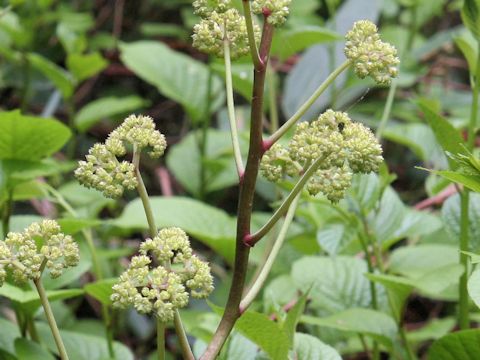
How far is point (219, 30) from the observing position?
2.41ft

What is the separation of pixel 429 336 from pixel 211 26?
0.72 meters

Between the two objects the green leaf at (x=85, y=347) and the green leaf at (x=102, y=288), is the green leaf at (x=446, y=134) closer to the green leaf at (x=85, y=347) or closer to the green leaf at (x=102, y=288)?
the green leaf at (x=102, y=288)

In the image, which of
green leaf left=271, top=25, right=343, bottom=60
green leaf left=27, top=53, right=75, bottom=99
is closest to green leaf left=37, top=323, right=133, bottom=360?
green leaf left=271, top=25, right=343, bottom=60

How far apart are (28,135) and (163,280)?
0.55m

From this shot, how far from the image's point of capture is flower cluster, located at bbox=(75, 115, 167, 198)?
2.20ft

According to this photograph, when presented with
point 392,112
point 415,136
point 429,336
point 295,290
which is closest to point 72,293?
point 295,290

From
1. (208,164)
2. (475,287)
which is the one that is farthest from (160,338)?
(208,164)

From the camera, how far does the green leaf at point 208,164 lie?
5.82ft

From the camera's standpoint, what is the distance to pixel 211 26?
2.42 ft

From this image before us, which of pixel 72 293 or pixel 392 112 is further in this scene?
pixel 392 112

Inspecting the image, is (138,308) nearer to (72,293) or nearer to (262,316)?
(262,316)

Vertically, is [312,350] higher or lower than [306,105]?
lower

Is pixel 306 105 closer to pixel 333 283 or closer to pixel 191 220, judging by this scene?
pixel 333 283

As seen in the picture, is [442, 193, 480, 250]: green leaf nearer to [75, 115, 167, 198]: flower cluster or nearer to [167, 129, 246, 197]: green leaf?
[75, 115, 167, 198]: flower cluster
